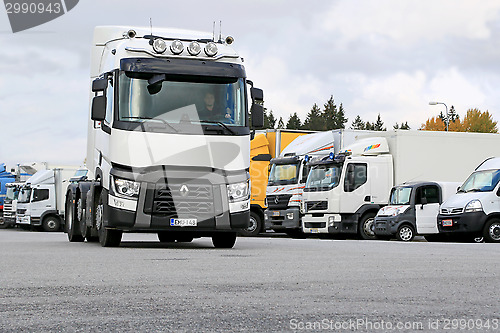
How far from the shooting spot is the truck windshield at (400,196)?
86.2ft

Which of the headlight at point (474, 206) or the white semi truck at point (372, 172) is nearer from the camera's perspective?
the headlight at point (474, 206)

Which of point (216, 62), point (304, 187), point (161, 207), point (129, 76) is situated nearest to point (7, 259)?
point (161, 207)

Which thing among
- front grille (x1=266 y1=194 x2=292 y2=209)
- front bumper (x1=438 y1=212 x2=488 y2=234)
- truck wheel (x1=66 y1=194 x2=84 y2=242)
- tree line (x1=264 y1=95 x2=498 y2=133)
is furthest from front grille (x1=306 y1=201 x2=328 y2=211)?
tree line (x1=264 y1=95 x2=498 y2=133)

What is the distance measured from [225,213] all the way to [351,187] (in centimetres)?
1335

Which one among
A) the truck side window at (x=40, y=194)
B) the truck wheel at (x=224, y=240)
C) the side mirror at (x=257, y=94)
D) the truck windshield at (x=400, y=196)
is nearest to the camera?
the side mirror at (x=257, y=94)

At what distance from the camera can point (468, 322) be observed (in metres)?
5.71

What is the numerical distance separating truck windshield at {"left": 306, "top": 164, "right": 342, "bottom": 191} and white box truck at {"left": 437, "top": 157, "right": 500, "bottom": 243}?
4.63 metres

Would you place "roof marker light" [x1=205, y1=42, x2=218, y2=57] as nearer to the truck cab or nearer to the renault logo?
the renault logo

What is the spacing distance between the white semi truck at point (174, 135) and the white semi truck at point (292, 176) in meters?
14.0

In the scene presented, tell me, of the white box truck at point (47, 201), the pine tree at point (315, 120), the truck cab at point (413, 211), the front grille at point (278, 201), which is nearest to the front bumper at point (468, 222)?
the truck cab at point (413, 211)

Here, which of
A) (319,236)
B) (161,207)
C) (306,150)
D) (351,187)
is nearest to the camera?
(161,207)

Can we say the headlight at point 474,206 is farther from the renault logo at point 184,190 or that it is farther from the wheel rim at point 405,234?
the renault logo at point 184,190

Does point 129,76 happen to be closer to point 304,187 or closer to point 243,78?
point 243,78

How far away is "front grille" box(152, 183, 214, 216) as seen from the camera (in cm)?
1473
